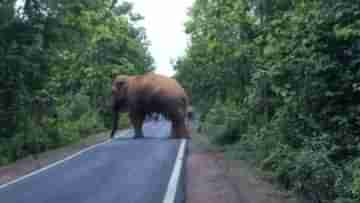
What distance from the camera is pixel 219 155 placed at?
20250 millimetres

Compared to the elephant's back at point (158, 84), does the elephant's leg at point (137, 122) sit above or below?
below

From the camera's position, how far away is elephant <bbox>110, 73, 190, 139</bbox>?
2889 cm

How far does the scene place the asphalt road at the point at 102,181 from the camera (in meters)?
10.9

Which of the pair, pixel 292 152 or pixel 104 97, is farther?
pixel 104 97

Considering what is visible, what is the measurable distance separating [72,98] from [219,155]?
20305 mm

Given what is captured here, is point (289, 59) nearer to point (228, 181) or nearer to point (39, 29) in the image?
point (228, 181)

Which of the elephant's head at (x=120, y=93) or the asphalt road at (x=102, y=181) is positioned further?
the elephant's head at (x=120, y=93)

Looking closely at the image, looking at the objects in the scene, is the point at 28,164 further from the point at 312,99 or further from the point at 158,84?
the point at 158,84

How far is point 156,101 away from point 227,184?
16.7 metres

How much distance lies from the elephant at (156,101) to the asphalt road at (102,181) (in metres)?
8.96

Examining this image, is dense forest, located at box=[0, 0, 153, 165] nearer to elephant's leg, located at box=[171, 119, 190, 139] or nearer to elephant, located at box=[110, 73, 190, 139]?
elephant, located at box=[110, 73, 190, 139]

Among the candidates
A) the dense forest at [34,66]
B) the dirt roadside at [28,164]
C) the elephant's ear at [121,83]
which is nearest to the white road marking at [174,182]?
the dirt roadside at [28,164]

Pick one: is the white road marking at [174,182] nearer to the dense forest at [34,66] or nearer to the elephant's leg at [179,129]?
the dense forest at [34,66]

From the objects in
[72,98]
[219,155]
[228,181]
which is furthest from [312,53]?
[72,98]
